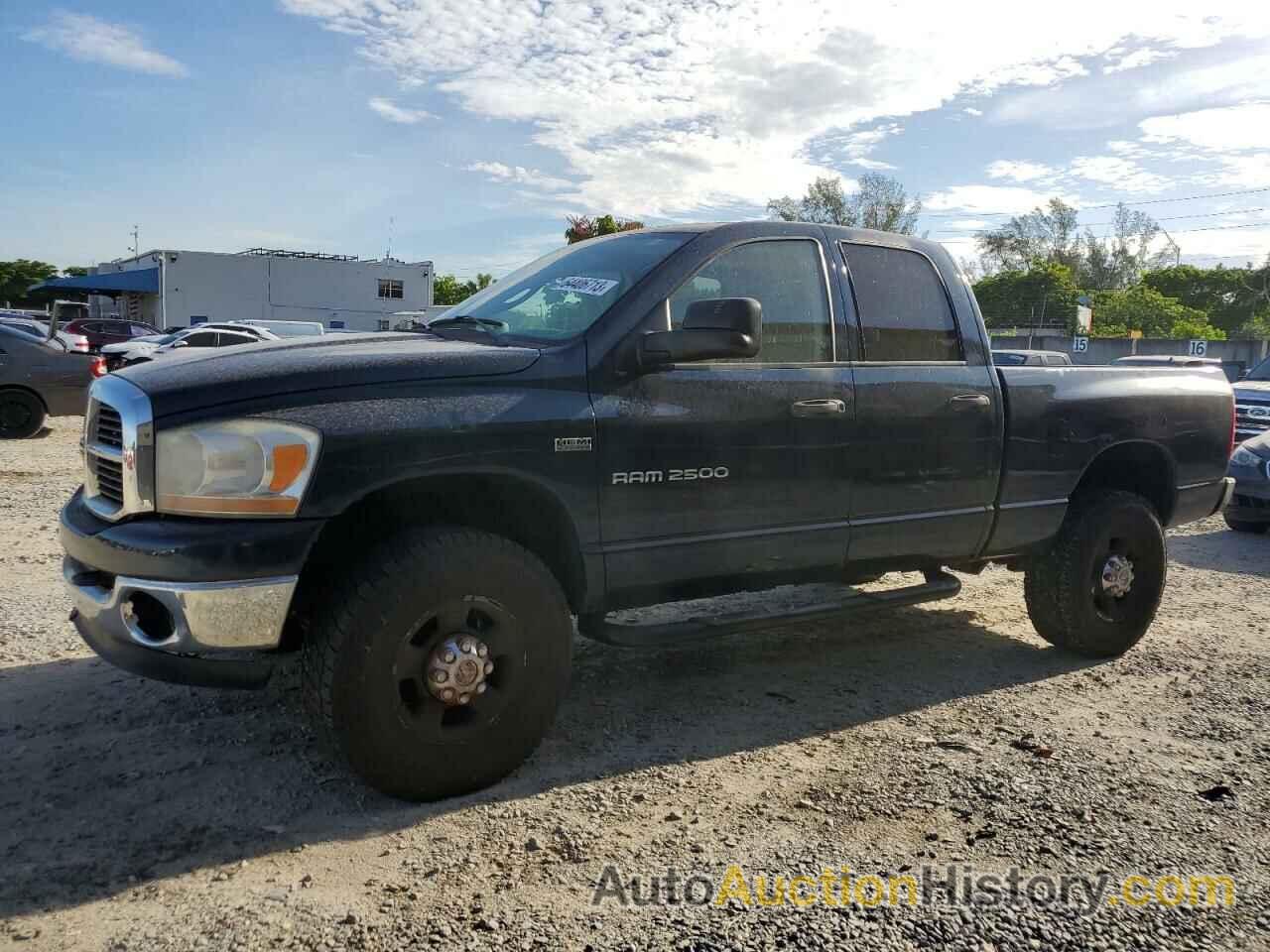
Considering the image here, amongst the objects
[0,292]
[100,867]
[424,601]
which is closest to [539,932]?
[424,601]

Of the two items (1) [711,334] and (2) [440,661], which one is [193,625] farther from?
(1) [711,334]

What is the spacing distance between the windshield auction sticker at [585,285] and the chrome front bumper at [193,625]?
1540 millimetres

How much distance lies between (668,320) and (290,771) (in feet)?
6.83

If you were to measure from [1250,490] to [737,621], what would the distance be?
6887mm

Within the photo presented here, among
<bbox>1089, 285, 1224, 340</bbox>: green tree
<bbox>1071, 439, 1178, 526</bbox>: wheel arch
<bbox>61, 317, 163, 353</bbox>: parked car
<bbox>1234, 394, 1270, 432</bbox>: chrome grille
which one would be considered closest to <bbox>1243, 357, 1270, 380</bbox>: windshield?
<bbox>1234, 394, 1270, 432</bbox>: chrome grille

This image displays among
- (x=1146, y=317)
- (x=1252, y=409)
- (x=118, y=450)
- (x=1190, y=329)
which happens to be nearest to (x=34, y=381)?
(x=118, y=450)

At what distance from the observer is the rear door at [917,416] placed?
4.01 metres

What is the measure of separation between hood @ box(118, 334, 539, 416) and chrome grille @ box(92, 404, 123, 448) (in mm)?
132

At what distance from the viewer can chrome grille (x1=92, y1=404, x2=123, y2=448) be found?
302 centimetres

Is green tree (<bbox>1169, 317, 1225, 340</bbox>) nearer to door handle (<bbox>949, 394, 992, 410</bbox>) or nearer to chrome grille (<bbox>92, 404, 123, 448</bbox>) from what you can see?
door handle (<bbox>949, 394, 992, 410</bbox>)

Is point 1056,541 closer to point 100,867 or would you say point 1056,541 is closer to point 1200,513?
point 1200,513

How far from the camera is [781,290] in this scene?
13.0 ft

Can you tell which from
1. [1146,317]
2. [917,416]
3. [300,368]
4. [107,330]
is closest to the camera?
[300,368]

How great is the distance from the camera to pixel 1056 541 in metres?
4.79
